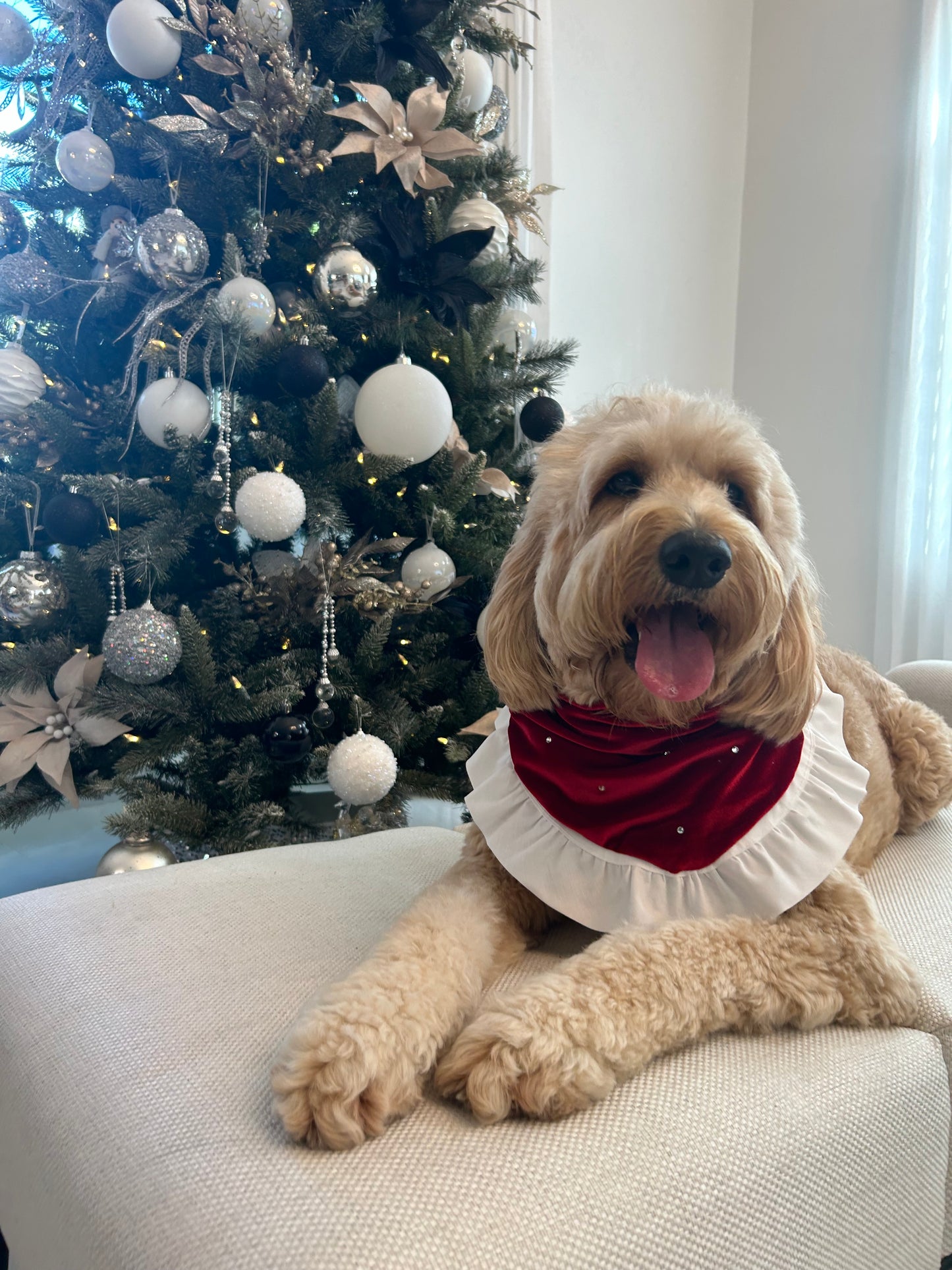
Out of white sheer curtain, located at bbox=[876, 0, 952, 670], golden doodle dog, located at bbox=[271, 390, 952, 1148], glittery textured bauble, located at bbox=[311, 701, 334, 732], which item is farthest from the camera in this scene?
white sheer curtain, located at bbox=[876, 0, 952, 670]

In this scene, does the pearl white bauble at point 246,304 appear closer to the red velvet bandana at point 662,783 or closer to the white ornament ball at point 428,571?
the white ornament ball at point 428,571

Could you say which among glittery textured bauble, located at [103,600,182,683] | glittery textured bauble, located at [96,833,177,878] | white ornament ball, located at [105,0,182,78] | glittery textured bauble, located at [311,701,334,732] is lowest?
glittery textured bauble, located at [96,833,177,878]

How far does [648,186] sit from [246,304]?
309cm

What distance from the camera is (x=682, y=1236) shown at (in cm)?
77

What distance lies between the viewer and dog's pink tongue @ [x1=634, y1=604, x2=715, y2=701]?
3.84 ft

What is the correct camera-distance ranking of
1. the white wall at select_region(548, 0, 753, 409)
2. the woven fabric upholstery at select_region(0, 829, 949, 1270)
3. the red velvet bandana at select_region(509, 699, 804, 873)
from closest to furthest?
the woven fabric upholstery at select_region(0, 829, 949, 1270) → the red velvet bandana at select_region(509, 699, 804, 873) → the white wall at select_region(548, 0, 753, 409)

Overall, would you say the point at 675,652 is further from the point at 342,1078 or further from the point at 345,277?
the point at 345,277

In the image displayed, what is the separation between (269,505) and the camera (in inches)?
A: 84.9

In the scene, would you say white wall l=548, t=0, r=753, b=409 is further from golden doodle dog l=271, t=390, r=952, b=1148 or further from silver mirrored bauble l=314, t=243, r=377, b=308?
golden doodle dog l=271, t=390, r=952, b=1148

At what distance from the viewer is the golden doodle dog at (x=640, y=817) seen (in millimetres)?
925

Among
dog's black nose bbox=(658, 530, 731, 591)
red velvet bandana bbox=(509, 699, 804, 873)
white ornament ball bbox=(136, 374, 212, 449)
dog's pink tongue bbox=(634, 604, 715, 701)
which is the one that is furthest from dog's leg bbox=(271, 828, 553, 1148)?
white ornament ball bbox=(136, 374, 212, 449)

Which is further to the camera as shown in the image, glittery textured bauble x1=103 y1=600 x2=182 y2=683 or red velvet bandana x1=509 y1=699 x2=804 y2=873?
glittery textured bauble x1=103 y1=600 x2=182 y2=683

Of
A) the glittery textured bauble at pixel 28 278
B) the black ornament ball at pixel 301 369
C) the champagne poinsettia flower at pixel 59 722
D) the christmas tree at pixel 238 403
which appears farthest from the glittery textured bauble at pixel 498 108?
the champagne poinsettia flower at pixel 59 722

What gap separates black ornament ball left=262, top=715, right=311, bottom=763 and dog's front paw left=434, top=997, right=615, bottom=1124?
4.61 ft
